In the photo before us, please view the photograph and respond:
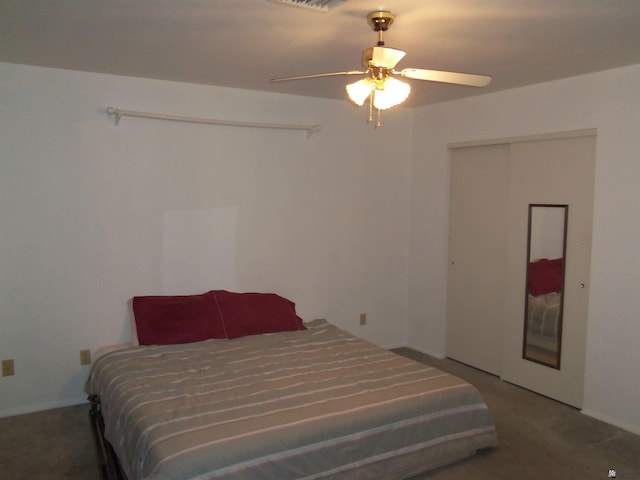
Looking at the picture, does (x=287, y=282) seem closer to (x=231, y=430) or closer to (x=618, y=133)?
(x=231, y=430)

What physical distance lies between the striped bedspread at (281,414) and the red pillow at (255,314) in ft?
1.21

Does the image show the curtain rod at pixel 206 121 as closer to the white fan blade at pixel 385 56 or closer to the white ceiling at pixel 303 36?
the white ceiling at pixel 303 36

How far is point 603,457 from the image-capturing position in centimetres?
284

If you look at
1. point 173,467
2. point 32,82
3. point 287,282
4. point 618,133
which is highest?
point 32,82

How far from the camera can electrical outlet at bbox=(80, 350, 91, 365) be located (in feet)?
11.4

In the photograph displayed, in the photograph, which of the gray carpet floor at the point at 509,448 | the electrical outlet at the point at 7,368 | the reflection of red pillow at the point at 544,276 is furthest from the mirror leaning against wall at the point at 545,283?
the electrical outlet at the point at 7,368

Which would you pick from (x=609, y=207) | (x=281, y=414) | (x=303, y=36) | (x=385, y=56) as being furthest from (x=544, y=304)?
(x=303, y=36)

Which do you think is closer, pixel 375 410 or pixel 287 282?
pixel 375 410

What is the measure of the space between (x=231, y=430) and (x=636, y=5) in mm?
2537

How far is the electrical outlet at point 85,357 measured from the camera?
11.4 ft

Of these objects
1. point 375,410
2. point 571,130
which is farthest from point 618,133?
point 375,410

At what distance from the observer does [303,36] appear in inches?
101

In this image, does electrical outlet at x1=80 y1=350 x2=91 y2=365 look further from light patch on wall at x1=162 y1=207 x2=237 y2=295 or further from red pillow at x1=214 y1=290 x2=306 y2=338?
red pillow at x1=214 y1=290 x2=306 y2=338

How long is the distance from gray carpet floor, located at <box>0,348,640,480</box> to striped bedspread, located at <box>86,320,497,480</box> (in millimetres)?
169
